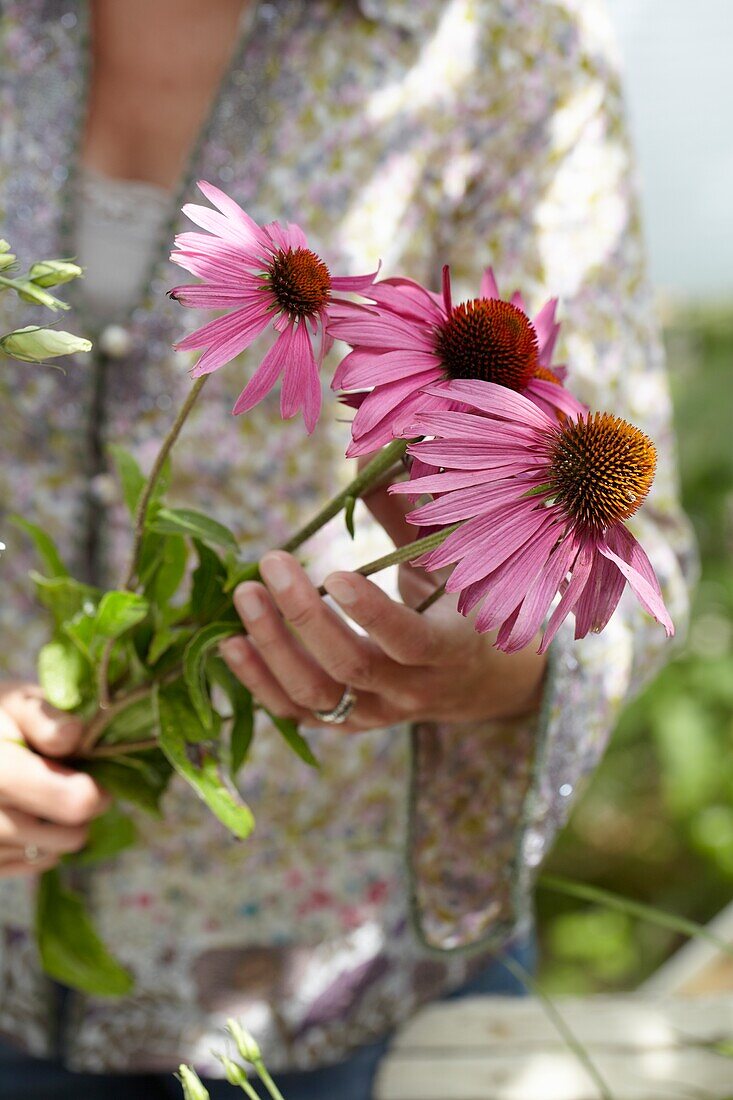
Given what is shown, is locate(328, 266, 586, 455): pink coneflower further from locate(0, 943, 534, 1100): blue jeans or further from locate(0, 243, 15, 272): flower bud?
locate(0, 943, 534, 1100): blue jeans

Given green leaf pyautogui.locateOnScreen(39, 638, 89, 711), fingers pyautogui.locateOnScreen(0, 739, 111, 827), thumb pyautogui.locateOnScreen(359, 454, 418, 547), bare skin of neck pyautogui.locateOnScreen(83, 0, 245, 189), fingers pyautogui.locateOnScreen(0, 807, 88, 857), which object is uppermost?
bare skin of neck pyautogui.locateOnScreen(83, 0, 245, 189)

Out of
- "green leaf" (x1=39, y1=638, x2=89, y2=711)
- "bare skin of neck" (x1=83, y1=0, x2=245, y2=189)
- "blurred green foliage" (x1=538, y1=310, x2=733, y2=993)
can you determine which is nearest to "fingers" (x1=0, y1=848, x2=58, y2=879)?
"green leaf" (x1=39, y1=638, x2=89, y2=711)

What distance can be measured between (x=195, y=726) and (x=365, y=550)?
262 millimetres

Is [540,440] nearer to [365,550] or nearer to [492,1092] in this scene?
[365,550]

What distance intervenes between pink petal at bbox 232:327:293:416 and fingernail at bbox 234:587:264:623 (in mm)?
89

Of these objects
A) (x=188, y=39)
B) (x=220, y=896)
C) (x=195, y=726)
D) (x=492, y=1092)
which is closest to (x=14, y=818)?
(x=195, y=726)

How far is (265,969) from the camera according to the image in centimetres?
70

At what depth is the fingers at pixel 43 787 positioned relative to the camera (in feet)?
1.41

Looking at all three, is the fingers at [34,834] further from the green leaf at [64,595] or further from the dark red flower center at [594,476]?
the dark red flower center at [594,476]

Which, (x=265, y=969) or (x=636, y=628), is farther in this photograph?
(x=265, y=969)

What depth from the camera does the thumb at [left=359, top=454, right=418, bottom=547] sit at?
37 centimetres

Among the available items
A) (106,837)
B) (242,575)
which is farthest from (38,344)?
(106,837)

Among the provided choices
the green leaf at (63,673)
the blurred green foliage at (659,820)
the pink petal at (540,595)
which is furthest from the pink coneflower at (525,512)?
the blurred green foliage at (659,820)

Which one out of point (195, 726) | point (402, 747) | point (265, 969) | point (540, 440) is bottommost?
point (265, 969)
